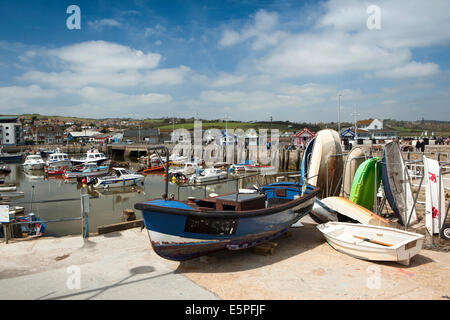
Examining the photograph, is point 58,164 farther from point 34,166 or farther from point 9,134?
point 9,134

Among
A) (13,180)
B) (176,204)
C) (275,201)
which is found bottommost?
(13,180)

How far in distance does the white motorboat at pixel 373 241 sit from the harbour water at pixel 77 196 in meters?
5.11

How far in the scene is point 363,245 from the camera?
7484 millimetres

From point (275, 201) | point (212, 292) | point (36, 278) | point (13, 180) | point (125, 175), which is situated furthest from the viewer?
point (13, 180)

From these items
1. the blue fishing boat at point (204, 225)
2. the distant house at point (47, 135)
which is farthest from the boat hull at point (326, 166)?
the distant house at point (47, 135)

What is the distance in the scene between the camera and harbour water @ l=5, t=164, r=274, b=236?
16334 millimetres

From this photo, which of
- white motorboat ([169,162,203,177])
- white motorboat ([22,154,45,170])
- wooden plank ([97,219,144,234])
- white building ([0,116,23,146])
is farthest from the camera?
white building ([0,116,23,146])

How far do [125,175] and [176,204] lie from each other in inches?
1041

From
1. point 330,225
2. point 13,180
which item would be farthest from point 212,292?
point 13,180

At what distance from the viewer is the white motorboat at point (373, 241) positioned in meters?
7.08

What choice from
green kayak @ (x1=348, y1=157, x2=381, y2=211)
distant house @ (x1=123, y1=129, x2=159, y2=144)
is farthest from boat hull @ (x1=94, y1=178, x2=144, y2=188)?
distant house @ (x1=123, y1=129, x2=159, y2=144)

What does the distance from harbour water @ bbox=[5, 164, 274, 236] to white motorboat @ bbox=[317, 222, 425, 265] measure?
5112mm

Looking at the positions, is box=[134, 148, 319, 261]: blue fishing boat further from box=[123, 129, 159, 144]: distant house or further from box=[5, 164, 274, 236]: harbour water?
box=[123, 129, 159, 144]: distant house
